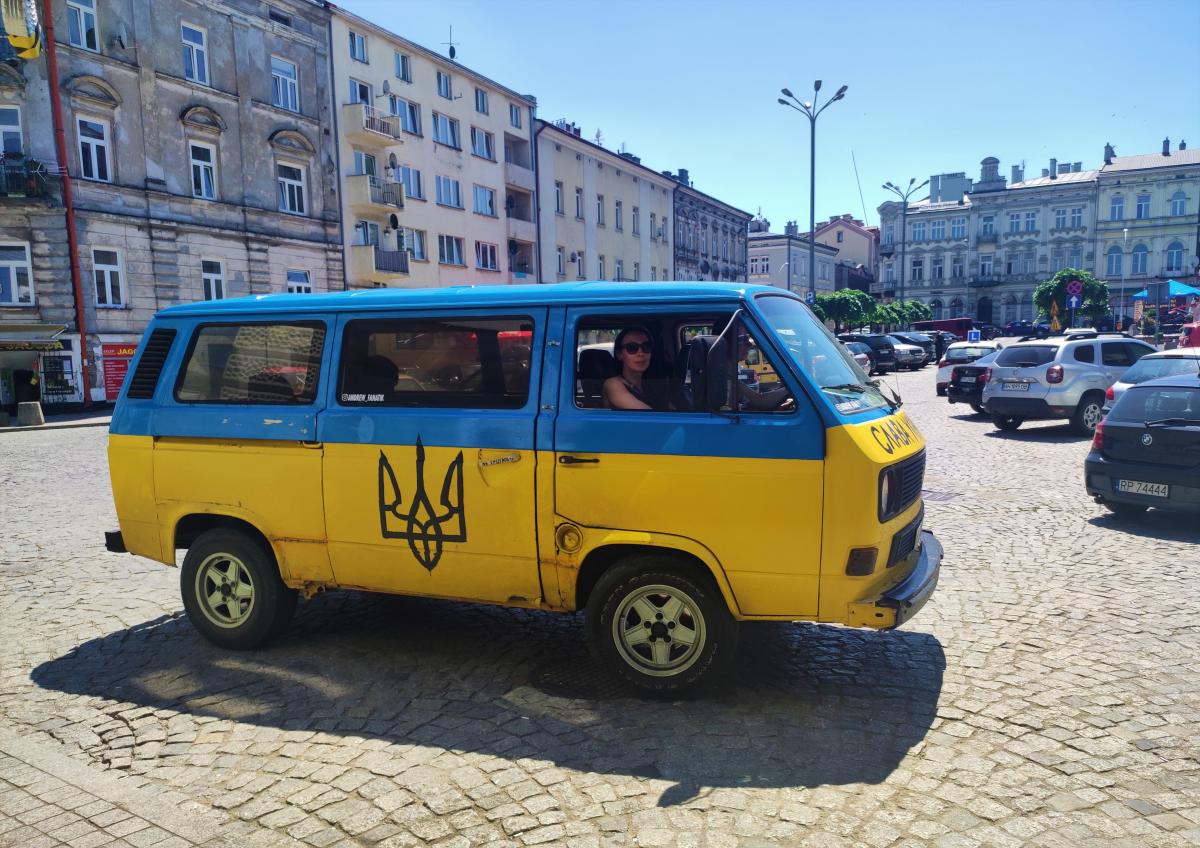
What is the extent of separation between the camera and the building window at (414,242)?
121ft

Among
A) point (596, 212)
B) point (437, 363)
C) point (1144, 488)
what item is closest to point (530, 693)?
point (437, 363)

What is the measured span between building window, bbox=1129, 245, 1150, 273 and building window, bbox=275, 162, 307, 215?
8370cm

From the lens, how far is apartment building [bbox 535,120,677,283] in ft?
150

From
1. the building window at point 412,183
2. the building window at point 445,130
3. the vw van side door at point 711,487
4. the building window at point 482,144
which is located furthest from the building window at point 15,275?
the vw van side door at point 711,487

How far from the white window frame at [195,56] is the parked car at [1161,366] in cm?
2876

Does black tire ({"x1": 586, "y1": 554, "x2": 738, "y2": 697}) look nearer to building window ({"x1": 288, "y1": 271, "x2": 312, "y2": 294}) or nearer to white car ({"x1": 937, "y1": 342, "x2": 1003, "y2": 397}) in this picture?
white car ({"x1": 937, "y1": 342, "x2": 1003, "y2": 397})

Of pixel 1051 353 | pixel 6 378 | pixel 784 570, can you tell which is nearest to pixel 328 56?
pixel 6 378

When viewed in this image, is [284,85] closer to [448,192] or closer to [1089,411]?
[448,192]

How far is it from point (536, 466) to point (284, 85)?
32363mm

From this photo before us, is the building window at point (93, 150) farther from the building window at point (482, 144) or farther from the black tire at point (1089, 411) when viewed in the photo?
the black tire at point (1089, 411)

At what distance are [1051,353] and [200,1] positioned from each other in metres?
28.2

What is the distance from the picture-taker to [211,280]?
28.9m

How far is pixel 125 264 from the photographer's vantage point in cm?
2636

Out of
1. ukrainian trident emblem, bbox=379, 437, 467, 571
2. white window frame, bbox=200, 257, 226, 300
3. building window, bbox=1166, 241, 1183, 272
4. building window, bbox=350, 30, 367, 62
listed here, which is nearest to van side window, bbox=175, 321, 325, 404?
ukrainian trident emblem, bbox=379, 437, 467, 571
